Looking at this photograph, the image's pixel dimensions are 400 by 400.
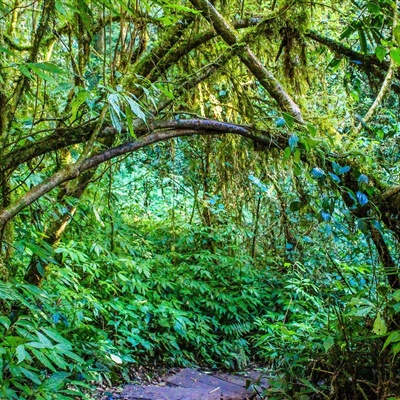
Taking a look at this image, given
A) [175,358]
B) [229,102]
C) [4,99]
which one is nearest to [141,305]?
[175,358]

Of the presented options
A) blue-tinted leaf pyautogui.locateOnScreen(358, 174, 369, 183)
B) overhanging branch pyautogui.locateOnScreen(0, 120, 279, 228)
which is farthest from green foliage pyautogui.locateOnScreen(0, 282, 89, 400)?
blue-tinted leaf pyautogui.locateOnScreen(358, 174, 369, 183)

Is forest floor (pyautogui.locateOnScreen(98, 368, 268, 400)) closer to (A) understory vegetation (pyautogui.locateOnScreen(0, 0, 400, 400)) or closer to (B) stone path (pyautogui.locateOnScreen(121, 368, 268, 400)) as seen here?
(B) stone path (pyautogui.locateOnScreen(121, 368, 268, 400))

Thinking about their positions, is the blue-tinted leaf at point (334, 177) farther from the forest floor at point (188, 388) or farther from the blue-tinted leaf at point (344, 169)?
the forest floor at point (188, 388)

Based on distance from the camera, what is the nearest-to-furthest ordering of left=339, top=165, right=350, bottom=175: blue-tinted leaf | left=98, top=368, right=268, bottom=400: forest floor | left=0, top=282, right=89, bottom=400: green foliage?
left=0, top=282, right=89, bottom=400: green foliage < left=339, top=165, right=350, bottom=175: blue-tinted leaf < left=98, top=368, right=268, bottom=400: forest floor

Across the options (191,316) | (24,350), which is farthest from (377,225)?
(191,316)

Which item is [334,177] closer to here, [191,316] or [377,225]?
[377,225]

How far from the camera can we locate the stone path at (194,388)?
12.5 ft

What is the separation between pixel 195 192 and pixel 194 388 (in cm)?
179

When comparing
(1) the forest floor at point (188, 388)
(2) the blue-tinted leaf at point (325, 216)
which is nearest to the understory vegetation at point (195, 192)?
(2) the blue-tinted leaf at point (325, 216)

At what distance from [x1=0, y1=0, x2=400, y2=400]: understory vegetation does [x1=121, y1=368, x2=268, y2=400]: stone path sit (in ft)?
0.70

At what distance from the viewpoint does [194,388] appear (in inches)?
162

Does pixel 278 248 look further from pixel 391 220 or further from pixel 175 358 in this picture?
pixel 391 220

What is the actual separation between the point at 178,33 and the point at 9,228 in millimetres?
1667

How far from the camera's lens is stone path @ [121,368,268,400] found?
3.79 meters
